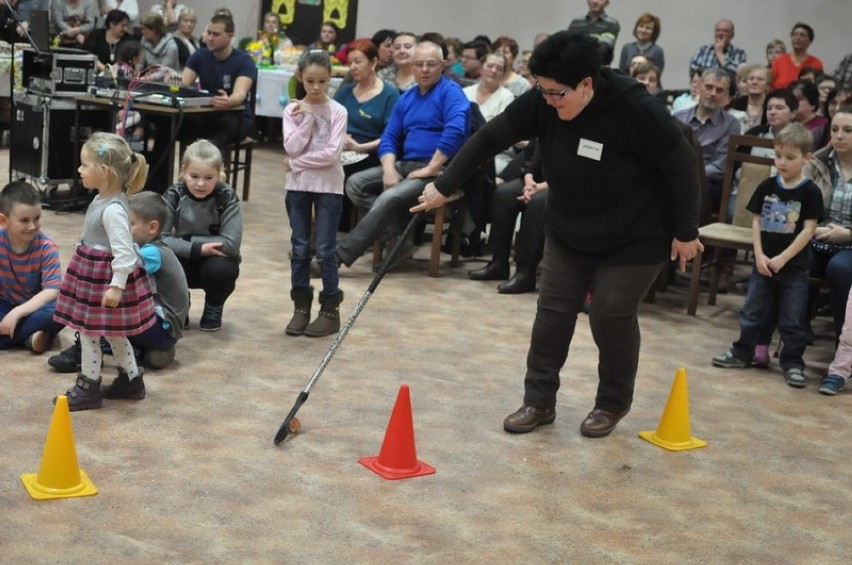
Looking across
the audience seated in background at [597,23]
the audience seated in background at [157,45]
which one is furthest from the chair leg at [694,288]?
the audience seated in background at [157,45]

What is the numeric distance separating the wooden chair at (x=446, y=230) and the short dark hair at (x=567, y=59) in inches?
106

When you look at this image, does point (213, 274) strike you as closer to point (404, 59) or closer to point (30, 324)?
point (30, 324)

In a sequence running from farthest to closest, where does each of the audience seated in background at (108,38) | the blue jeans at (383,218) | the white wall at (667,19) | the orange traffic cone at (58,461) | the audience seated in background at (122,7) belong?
the audience seated in background at (122,7) → the white wall at (667,19) → the audience seated in background at (108,38) → the blue jeans at (383,218) → the orange traffic cone at (58,461)

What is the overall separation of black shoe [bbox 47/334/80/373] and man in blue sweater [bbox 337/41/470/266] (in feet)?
6.94

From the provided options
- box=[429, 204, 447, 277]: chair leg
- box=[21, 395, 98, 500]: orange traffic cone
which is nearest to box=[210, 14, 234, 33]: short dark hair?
box=[429, 204, 447, 277]: chair leg

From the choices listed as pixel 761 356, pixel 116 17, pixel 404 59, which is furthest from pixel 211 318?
pixel 116 17

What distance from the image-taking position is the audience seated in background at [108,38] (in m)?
9.82

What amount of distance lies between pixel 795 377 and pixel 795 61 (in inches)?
220

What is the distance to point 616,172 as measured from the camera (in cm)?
340

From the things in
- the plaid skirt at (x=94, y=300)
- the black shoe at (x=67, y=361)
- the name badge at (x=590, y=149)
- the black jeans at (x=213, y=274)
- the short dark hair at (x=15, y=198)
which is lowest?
the black shoe at (x=67, y=361)

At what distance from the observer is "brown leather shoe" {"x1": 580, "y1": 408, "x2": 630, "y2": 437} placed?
377cm

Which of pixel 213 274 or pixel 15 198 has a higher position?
pixel 15 198

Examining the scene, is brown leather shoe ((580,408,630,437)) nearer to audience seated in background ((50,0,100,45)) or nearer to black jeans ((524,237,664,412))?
black jeans ((524,237,664,412))

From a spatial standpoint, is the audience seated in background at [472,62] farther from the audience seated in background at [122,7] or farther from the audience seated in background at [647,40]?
the audience seated in background at [122,7]
